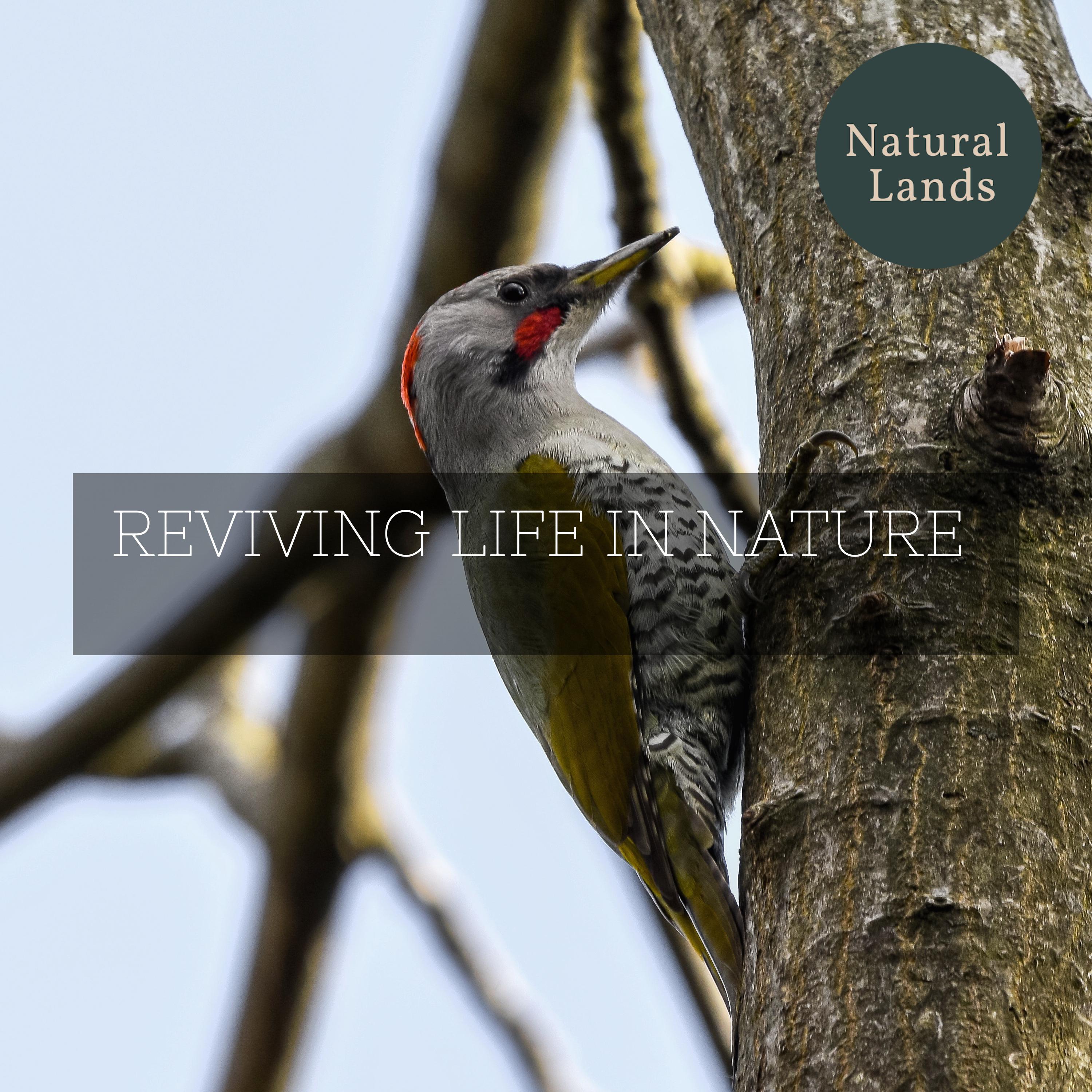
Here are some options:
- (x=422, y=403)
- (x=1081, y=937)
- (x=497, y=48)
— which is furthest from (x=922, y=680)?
(x=497, y=48)

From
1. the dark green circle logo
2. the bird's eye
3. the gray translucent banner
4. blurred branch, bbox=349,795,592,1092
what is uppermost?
the bird's eye

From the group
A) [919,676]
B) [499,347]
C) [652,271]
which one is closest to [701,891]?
[919,676]

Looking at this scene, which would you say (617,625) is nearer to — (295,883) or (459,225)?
(459,225)

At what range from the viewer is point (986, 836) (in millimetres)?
1583

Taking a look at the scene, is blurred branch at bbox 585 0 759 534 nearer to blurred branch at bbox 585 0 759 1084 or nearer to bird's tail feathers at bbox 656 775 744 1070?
blurred branch at bbox 585 0 759 1084

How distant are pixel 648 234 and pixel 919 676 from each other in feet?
9.40

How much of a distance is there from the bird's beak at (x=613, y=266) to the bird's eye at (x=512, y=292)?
0.15m

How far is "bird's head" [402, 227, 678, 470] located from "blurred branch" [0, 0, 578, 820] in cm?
28

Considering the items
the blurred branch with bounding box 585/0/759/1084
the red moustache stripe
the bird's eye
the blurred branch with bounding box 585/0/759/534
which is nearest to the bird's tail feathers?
the blurred branch with bounding box 585/0/759/1084

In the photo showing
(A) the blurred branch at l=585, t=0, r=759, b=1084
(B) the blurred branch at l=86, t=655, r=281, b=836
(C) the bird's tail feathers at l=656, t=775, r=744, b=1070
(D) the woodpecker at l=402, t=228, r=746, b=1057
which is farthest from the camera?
(B) the blurred branch at l=86, t=655, r=281, b=836

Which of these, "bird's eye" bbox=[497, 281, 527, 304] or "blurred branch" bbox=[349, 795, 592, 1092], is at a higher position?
"bird's eye" bbox=[497, 281, 527, 304]

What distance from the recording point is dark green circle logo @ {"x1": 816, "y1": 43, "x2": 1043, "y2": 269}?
7.39 ft

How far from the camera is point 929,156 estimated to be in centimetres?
238

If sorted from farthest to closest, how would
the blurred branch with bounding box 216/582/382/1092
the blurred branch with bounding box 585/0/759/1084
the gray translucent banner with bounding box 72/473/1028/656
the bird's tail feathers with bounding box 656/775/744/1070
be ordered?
the blurred branch with bounding box 216/582/382/1092 < the blurred branch with bounding box 585/0/759/1084 < the bird's tail feathers with bounding box 656/775/744/1070 < the gray translucent banner with bounding box 72/473/1028/656
